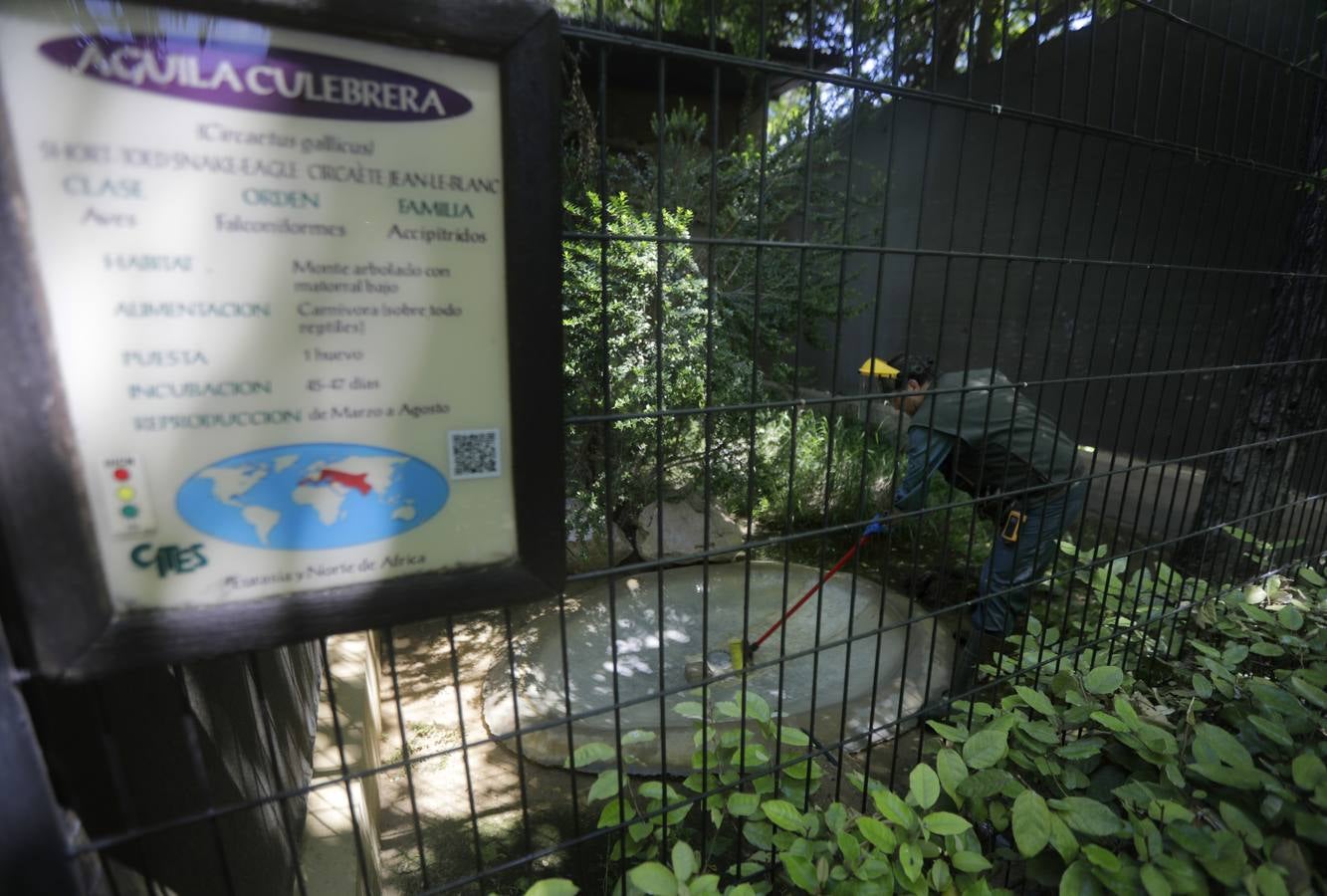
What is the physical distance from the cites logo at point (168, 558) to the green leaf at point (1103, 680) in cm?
200

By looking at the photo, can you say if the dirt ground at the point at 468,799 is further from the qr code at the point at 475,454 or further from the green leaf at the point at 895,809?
the qr code at the point at 475,454

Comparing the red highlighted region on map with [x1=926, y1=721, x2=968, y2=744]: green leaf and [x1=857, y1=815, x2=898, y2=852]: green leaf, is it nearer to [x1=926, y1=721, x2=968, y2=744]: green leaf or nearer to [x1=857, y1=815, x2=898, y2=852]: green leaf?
[x1=857, y1=815, x2=898, y2=852]: green leaf

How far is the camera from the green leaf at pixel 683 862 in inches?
46.8

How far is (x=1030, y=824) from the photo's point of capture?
1.33 meters

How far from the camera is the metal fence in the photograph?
4.15 feet

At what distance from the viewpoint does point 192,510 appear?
83 centimetres

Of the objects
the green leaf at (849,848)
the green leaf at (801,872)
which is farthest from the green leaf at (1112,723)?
the green leaf at (801,872)

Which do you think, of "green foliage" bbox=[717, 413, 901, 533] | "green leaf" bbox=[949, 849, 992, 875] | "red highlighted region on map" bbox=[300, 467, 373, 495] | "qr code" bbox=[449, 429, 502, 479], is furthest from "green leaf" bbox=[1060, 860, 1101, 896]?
"green foliage" bbox=[717, 413, 901, 533]

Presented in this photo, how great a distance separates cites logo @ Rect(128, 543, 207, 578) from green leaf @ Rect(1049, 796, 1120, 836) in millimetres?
1681

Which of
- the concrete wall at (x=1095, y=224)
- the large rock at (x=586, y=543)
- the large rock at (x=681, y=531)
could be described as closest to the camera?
the large rock at (x=586, y=543)

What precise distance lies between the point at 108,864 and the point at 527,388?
0.92 metres

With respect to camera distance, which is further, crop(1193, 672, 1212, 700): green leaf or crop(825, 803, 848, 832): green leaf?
crop(1193, 672, 1212, 700): green leaf

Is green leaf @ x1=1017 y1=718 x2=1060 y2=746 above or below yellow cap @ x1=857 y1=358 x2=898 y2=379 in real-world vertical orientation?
below

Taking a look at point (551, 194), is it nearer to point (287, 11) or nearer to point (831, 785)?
point (287, 11)
